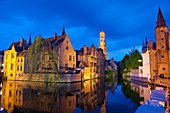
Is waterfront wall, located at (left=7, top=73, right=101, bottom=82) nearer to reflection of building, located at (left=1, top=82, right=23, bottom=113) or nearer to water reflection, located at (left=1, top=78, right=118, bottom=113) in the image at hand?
Answer: reflection of building, located at (left=1, top=82, right=23, bottom=113)

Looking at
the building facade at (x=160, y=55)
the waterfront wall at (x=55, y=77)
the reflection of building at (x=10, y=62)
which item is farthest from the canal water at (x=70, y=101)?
the reflection of building at (x=10, y=62)

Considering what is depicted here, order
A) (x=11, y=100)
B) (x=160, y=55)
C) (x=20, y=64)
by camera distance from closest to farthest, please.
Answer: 1. (x=11, y=100)
2. (x=160, y=55)
3. (x=20, y=64)

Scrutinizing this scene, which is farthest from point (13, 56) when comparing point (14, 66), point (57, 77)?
point (57, 77)

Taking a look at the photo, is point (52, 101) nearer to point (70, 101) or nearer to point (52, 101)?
point (52, 101)

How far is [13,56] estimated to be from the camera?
46.8m

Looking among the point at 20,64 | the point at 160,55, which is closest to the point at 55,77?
the point at 20,64

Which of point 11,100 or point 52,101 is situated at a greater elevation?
point 52,101

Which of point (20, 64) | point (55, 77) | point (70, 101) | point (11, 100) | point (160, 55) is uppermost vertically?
point (160, 55)

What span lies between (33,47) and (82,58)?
2344 centimetres

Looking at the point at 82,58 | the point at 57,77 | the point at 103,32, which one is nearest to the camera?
the point at 57,77

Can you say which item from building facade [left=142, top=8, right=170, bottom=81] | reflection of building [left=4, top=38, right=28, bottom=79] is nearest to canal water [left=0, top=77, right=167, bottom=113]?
building facade [left=142, top=8, right=170, bottom=81]

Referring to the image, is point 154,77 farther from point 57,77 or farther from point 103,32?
point 103,32

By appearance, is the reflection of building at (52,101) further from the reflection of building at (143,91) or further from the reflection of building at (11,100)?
the reflection of building at (143,91)

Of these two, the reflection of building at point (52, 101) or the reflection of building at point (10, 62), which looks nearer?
the reflection of building at point (52, 101)
